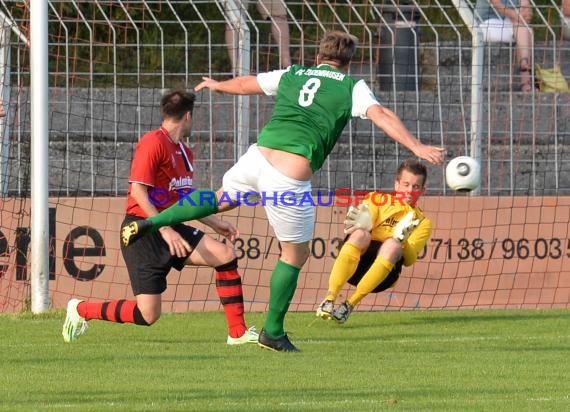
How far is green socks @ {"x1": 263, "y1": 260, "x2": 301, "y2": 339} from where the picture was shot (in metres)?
8.29

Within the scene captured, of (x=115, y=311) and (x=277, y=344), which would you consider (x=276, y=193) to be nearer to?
(x=277, y=344)

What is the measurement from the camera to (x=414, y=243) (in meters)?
10.5

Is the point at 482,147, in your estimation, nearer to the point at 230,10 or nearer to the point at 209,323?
the point at 230,10

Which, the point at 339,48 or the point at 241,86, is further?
the point at 241,86

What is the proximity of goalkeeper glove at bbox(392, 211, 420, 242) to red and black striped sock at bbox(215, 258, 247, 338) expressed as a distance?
183cm

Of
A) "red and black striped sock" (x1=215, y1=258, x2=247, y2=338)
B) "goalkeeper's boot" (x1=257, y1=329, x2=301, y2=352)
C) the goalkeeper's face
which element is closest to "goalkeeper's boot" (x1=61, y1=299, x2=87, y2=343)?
"red and black striped sock" (x1=215, y1=258, x2=247, y2=338)

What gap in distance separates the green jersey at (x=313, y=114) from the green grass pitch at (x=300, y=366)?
1.29m

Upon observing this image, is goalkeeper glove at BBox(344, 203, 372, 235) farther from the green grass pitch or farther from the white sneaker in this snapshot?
the white sneaker

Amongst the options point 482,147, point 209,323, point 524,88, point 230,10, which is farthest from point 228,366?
point 524,88

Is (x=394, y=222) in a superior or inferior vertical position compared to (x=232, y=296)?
superior

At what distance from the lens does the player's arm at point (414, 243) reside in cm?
1043

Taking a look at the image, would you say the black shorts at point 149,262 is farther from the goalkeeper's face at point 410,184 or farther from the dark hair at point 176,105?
the goalkeeper's face at point 410,184

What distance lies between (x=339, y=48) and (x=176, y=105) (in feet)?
4.35

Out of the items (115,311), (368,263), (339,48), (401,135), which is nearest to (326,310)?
(368,263)
